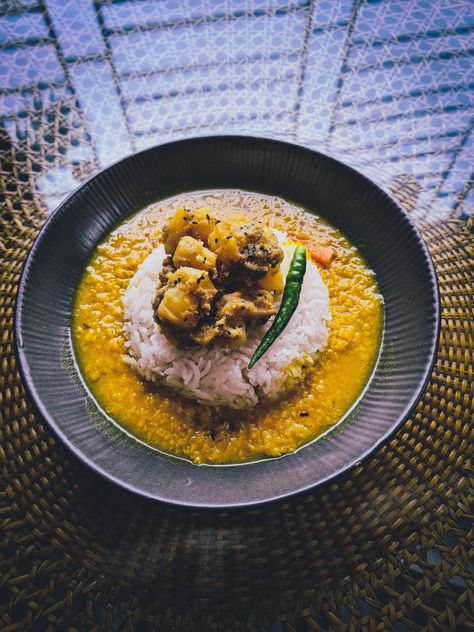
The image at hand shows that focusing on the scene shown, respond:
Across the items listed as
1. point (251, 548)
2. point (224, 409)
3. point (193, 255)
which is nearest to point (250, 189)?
point (193, 255)

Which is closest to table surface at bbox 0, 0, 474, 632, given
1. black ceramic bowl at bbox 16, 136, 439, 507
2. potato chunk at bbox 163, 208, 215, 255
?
black ceramic bowl at bbox 16, 136, 439, 507

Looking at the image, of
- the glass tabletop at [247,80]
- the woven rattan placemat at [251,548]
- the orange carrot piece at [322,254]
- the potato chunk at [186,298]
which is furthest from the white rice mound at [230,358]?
the glass tabletop at [247,80]

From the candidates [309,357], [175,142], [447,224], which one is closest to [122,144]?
[175,142]

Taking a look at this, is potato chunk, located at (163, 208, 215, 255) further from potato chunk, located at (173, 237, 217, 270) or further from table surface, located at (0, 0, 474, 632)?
table surface, located at (0, 0, 474, 632)

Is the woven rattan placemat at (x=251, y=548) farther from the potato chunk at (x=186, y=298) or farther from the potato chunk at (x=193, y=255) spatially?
the potato chunk at (x=193, y=255)

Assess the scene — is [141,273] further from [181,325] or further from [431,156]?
[431,156]
